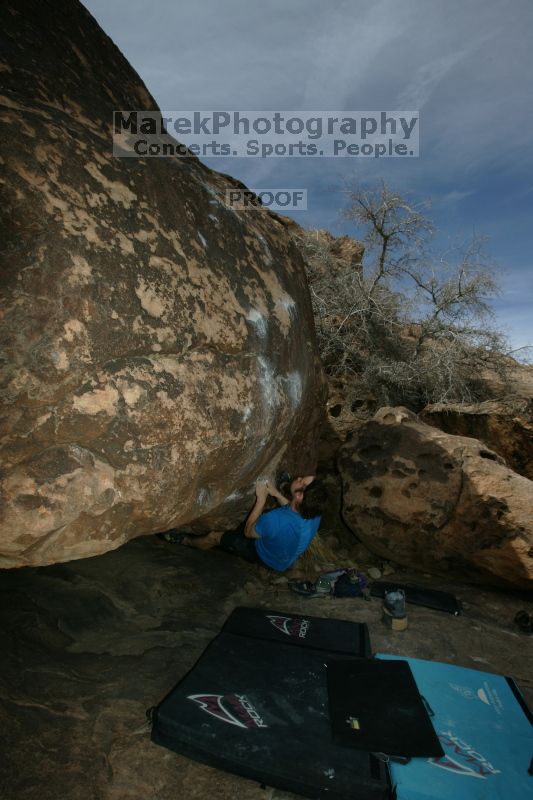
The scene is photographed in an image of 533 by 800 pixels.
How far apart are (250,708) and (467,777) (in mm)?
1016

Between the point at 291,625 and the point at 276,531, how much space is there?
2.51ft

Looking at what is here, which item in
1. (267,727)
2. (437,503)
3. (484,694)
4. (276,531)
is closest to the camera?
(267,727)

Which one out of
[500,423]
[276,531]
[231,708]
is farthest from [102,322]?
[500,423]

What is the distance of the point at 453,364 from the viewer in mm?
5926

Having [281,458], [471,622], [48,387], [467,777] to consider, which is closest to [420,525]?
[471,622]

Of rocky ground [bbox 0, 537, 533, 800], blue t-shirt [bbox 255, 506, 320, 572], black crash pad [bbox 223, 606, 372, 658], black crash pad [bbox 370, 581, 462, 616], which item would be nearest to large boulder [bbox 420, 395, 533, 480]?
rocky ground [bbox 0, 537, 533, 800]

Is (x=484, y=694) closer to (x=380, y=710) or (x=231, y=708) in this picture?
(x=380, y=710)

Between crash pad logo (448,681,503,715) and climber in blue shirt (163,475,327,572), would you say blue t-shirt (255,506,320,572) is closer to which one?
climber in blue shirt (163,475,327,572)

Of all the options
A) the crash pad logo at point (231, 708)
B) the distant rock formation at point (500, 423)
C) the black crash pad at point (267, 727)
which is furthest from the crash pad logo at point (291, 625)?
the distant rock formation at point (500, 423)

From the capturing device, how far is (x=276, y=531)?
363 centimetres

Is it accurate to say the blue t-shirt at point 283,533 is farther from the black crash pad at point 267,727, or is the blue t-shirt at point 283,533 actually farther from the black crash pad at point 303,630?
the black crash pad at point 267,727

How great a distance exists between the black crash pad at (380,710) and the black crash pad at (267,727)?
0.07 m

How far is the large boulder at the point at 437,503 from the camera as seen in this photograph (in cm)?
375

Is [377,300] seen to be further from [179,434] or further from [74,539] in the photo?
[74,539]
